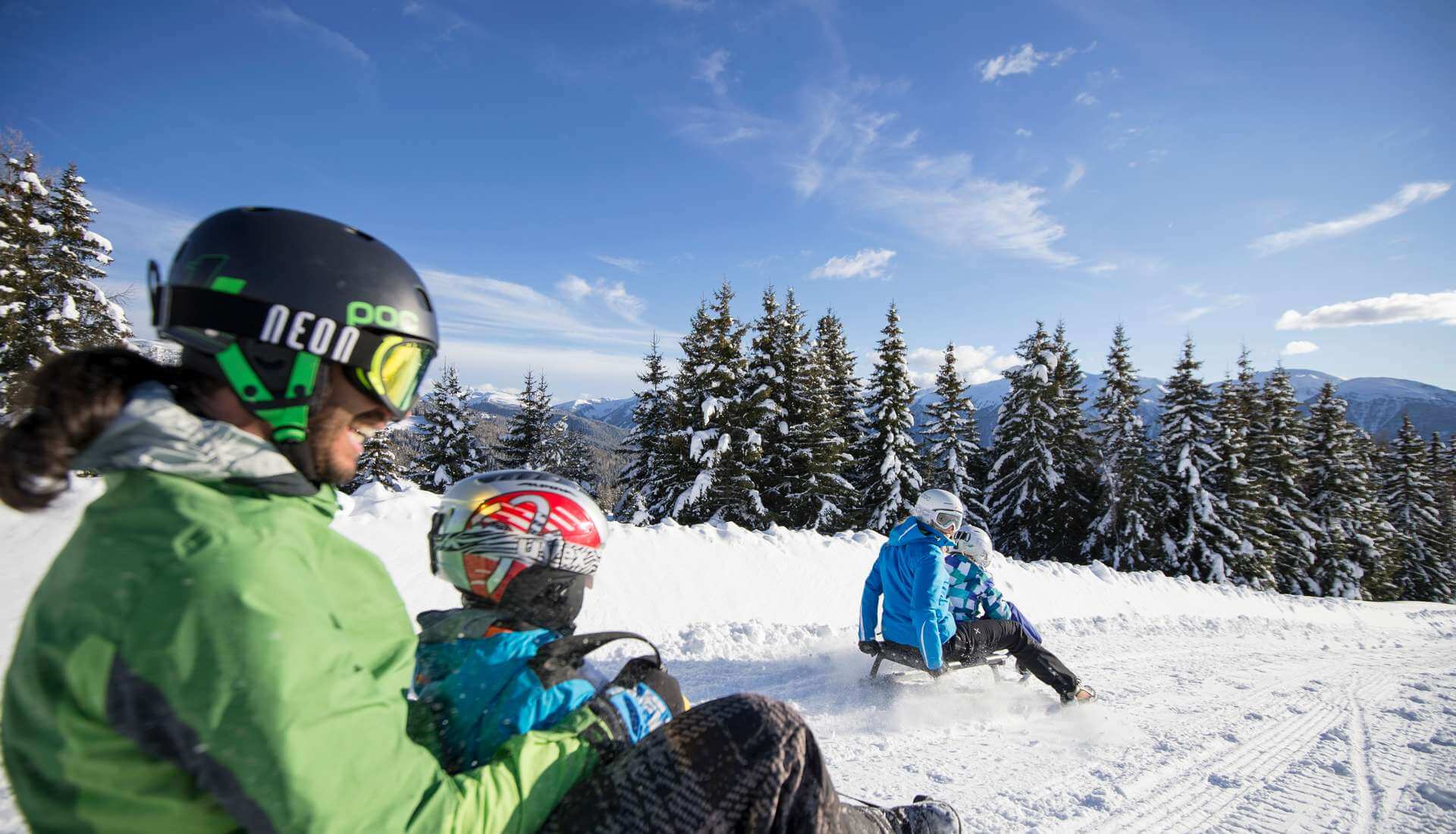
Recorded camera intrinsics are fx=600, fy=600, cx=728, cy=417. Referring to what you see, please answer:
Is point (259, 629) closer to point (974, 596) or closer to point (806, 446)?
point (974, 596)

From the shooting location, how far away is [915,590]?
211 inches

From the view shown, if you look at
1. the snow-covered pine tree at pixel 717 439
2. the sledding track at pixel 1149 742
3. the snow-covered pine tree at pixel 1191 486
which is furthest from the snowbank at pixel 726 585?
the snow-covered pine tree at pixel 1191 486

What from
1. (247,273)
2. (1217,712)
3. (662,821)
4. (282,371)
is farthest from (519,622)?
(1217,712)

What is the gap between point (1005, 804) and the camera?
3658 millimetres

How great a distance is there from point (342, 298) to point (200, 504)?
0.74 m

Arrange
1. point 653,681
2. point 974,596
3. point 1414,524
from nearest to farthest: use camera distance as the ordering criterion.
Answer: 1. point 653,681
2. point 974,596
3. point 1414,524

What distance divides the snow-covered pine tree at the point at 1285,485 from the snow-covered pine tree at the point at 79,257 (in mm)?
44522

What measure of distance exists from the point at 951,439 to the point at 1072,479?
609cm

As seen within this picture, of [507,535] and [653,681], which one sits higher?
[507,535]

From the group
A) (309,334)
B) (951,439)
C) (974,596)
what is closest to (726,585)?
(974,596)

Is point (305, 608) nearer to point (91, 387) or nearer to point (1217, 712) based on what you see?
point (91, 387)

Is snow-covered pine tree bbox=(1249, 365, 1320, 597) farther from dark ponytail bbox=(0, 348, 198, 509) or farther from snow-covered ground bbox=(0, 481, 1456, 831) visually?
dark ponytail bbox=(0, 348, 198, 509)

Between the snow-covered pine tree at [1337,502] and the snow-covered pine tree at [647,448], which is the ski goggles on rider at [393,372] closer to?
the snow-covered pine tree at [647,448]

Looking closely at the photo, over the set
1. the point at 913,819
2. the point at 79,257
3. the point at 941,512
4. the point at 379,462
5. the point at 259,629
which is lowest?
the point at 379,462
